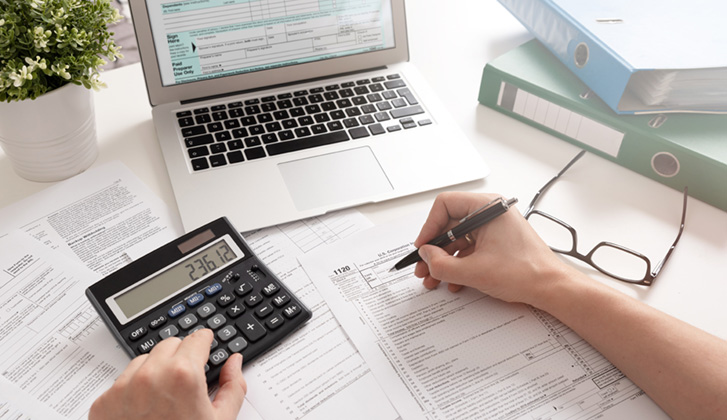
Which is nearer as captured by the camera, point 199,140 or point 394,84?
point 199,140

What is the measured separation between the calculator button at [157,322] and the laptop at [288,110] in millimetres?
160

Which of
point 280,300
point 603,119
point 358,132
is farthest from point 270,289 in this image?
point 603,119

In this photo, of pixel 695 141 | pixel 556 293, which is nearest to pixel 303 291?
pixel 556 293

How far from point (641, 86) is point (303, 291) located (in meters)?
0.58

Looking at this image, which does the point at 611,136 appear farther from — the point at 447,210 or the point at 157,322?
the point at 157,322

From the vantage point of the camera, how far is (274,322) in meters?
0.68

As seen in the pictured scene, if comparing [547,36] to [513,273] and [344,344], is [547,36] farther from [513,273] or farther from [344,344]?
[344,344]

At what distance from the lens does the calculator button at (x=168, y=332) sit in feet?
2.14

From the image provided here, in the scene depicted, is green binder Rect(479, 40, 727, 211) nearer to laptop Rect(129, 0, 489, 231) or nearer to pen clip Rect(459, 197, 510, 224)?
laptop Rect(129, 0, 489, 231)

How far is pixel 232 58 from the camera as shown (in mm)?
962

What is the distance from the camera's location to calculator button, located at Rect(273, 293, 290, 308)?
2.27ft

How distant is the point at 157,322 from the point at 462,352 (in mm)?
331

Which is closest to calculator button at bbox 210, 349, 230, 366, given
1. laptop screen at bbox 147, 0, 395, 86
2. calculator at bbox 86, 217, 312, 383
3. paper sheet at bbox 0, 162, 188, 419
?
calculator at bbox 86, 217, 312, 383

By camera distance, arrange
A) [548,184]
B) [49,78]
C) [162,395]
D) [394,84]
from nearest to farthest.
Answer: [162,395], [49,78], [548,184], [394,84]
